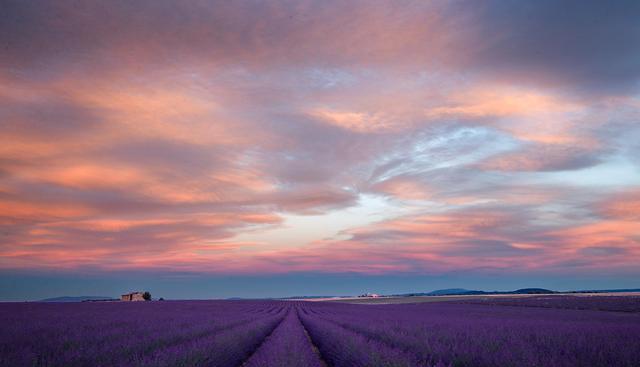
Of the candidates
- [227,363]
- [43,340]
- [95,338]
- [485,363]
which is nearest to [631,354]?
[485,363]

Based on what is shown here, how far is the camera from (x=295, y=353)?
740 centimetres

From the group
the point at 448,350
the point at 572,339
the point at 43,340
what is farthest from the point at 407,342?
the point at 43,340

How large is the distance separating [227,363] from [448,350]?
4360mm

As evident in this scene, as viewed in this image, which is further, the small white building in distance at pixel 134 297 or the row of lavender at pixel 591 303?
the small white building in distance at pixel 134 297

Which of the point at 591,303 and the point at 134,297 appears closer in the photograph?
the point at 591,303

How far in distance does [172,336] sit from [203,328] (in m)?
2.86

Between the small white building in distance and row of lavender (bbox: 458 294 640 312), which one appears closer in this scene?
row of lavender (bbox: 458 294 640 312)

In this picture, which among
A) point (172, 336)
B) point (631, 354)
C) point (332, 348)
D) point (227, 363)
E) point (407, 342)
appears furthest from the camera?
point (172, 336)

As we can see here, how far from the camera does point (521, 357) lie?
266 inches

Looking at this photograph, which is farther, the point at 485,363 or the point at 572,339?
the point at 572,339

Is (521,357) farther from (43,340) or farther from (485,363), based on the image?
(43,340)

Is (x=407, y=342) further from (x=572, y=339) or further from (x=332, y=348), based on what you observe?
(x=572, y=339)

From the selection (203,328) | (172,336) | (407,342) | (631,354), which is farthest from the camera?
(203,328)

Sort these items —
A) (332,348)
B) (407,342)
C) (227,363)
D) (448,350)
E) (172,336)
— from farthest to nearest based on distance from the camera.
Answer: (172,336), (332,348), (407,342), (227,363), (448,350)
